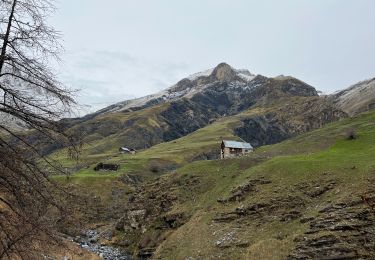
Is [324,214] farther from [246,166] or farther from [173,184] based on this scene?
[173,184]

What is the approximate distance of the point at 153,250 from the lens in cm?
6738

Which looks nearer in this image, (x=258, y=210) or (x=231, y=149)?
(x=258, y=210)

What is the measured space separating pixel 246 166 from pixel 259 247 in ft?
94.2

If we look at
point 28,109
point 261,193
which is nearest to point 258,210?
point 261,193

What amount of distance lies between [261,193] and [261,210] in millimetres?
4200

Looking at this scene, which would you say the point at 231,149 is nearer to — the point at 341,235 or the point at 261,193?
the point at 261,193

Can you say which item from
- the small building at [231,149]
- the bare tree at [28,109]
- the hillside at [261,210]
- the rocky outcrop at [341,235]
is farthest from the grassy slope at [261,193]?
the bare tree at [28,109]

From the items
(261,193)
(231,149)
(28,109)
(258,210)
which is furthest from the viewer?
(231,149)

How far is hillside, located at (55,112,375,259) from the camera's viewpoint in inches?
1773

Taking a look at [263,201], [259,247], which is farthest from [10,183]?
[263,201]

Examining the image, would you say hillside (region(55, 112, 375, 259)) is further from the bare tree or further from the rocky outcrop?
the bare tree

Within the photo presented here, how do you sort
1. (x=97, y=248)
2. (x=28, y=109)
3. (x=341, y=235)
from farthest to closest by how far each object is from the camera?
(x=97, y=248)
(x=341, y=235)
(x=28, y=109)

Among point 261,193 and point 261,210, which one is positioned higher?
point 261,193

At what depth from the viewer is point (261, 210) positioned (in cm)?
5719
